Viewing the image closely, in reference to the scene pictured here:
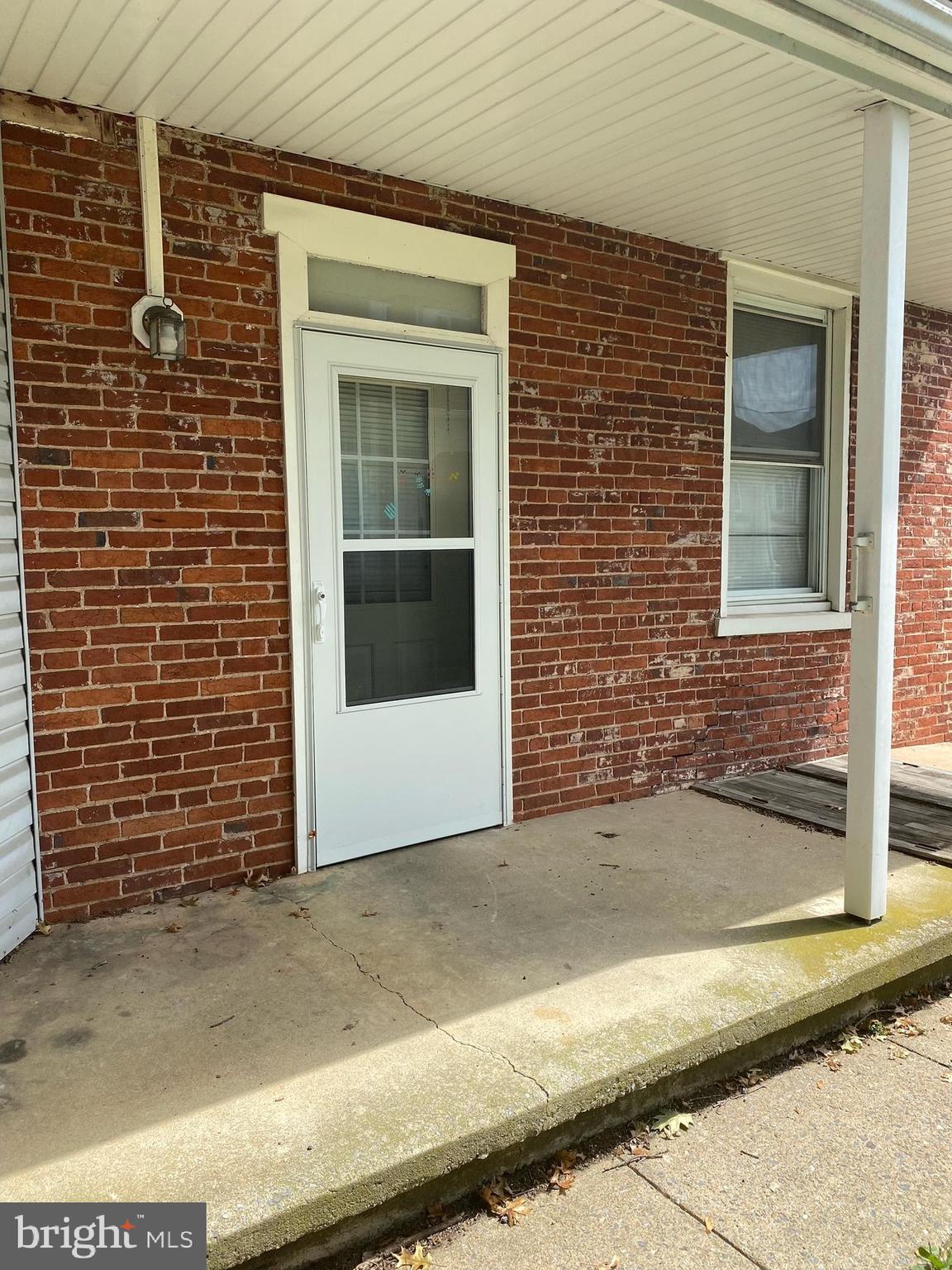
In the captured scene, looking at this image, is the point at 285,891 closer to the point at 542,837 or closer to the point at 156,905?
the point at 156,905

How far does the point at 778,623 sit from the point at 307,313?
131 inches

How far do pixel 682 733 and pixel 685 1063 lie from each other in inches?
108

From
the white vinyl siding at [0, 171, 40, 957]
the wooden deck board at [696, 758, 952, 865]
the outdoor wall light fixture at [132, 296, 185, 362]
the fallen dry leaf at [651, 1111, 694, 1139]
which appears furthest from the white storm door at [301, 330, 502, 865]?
the fallen dry leaf at [651, 1111, 694, 1139]

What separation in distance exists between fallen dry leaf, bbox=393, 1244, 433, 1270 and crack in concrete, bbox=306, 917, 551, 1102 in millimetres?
440

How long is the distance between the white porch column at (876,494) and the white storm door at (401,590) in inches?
65.5

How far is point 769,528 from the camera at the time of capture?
5.66m

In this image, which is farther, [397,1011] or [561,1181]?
[397,1011]

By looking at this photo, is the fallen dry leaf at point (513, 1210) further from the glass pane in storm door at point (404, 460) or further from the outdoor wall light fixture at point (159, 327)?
the outdoor wall light fixture at point (159, 327)

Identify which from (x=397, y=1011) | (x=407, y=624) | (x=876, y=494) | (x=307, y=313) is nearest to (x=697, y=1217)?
(x=397, y=1011)

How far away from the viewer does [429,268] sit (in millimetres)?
3973

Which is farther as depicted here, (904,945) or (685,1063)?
(904,945)

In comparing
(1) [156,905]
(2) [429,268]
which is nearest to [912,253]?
(2) [429,268]

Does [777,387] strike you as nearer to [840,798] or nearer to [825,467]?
[825,467]

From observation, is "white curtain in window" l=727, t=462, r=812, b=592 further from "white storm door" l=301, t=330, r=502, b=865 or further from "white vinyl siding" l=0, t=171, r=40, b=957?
"white vinyl siding" l=0, t=171, r=40, b=957
